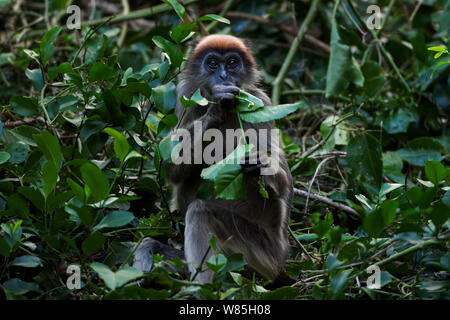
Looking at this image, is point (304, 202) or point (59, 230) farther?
point (304, 202)

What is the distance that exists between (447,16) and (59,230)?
5.93 m

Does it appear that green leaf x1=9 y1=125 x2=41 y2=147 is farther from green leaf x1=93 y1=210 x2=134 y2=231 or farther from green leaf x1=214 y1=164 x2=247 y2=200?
green leaf x1=214 y1=164 x2=247 y2=200

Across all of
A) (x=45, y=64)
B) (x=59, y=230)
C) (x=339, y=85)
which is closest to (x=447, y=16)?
(x=339, y=85)

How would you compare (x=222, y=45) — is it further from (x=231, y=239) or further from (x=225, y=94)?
(x=231, y=239)

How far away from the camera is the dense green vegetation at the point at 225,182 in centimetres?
403

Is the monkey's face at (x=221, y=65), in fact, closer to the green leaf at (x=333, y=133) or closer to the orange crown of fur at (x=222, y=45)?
the orange crown of fur at (x=222, y=45)

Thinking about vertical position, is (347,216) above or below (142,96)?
below

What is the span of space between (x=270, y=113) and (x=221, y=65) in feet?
5.37

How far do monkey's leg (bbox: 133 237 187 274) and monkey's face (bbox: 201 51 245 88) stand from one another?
1.61m

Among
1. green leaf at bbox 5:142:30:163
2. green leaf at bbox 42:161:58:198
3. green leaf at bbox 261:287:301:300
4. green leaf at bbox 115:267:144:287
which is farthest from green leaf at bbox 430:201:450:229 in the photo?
green leaf at bbox 5:142:30:163

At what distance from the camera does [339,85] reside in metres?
6.94

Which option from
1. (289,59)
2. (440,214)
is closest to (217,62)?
(289,59)

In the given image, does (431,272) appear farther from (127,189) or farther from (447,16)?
(447,16)

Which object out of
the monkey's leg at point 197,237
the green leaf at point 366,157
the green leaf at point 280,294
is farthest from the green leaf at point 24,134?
the green leaf at point 366,157
